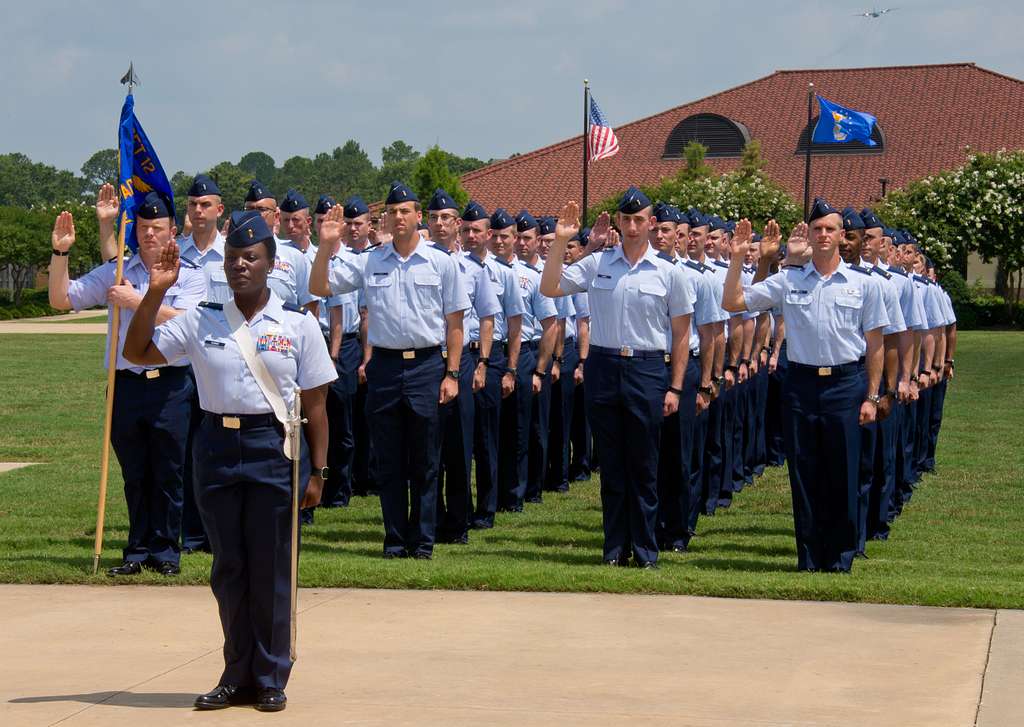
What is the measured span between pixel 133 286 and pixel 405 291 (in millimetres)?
1756

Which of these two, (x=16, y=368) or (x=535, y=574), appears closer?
(x=535, y=574)

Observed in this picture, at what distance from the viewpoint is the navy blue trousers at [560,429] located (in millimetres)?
15867

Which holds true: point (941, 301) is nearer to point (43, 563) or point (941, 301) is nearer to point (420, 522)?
point (420, 522)

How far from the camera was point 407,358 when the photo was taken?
10.7m

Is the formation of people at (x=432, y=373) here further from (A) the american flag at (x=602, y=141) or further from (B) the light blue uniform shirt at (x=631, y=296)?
(A) the american flag at (x=602, y=141)

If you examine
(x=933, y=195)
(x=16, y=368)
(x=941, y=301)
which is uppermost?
(x=933, y=195)

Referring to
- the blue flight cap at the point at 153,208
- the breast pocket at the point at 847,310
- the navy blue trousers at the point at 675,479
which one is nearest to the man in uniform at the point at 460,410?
the navy blue trousers at the point at 675,479

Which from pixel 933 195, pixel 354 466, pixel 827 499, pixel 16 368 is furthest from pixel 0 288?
pixel 827 499

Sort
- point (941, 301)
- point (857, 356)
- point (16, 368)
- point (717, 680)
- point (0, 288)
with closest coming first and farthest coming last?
1. point (717, 680)
2. point (857, 356)
3. point (941, 301)
4. point (16, 368)
5. point (0, 288)

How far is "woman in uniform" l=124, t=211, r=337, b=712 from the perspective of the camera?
6742 millimetres

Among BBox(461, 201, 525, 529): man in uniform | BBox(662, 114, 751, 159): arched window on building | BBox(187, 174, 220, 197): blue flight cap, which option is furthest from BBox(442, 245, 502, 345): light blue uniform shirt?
BBox(662, 114, 751, 159): arched window on building

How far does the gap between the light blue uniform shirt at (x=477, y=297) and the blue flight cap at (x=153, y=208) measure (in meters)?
2.71

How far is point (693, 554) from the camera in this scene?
37.4 ft

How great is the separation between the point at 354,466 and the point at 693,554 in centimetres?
448
